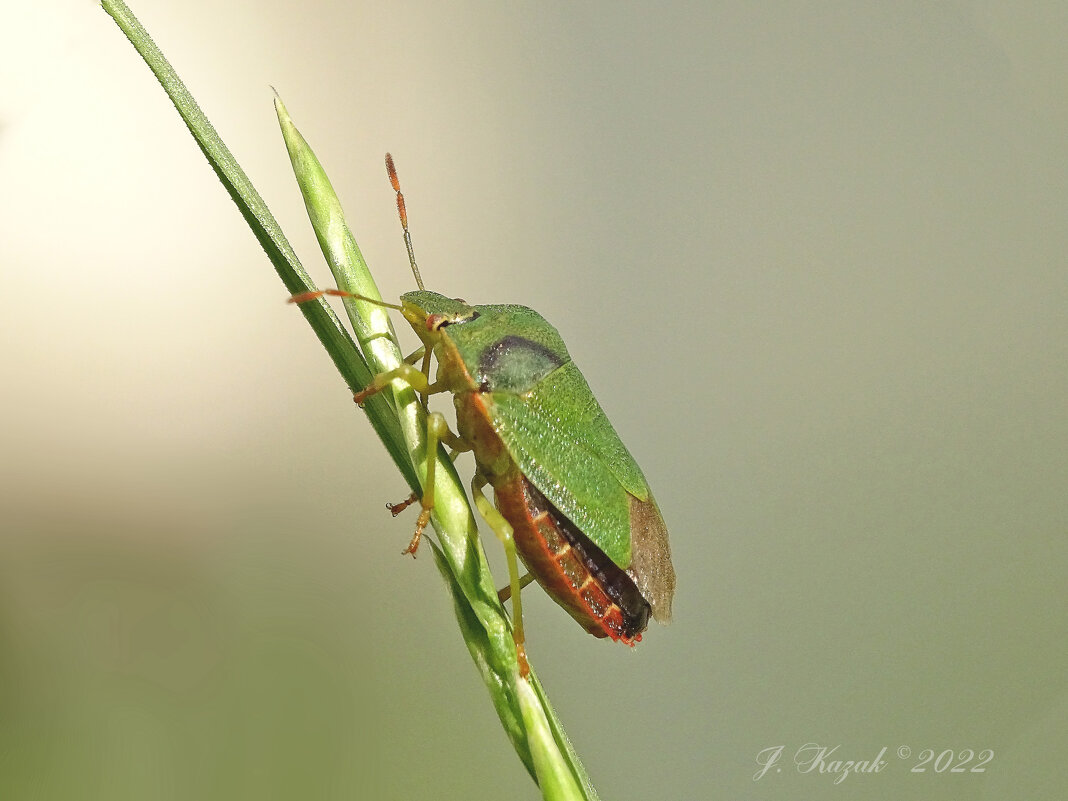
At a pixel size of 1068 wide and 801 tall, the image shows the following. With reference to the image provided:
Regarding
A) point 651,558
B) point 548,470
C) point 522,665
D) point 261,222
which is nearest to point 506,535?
point 548,470

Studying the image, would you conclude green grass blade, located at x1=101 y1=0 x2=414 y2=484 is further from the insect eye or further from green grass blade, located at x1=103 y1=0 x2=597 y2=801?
the insect eye

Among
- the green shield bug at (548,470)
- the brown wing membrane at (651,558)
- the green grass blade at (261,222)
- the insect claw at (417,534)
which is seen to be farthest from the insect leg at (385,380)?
the brown wing membrane at (651,558)

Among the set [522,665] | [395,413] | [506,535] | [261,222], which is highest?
[261,222]

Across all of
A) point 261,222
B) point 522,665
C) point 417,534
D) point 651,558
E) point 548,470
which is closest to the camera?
point 261,222

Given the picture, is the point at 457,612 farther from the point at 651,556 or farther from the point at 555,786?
the point at 651,556

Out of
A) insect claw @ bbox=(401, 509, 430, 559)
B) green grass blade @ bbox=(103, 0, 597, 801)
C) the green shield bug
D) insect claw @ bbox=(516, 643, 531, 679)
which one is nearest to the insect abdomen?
the green shield bug

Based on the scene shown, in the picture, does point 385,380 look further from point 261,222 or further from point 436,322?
point 436,322

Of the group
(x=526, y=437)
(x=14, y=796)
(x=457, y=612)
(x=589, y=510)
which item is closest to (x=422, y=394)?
(x=526, y=437)
